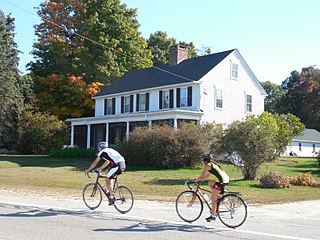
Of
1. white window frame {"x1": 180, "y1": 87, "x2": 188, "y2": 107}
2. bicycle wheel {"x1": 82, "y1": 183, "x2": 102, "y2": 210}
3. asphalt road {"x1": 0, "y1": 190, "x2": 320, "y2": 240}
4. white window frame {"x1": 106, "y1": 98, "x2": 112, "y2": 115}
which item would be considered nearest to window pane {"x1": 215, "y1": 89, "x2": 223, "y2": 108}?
white window frame {"x1": 180, "y1": 87, "x2": 188, "y2": 107}

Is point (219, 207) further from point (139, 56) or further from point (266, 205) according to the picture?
point (139, 56)

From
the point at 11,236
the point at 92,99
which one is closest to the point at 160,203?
the point at 11,236

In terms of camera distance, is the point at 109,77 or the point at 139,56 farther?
the point at 139,56

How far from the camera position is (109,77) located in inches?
1829

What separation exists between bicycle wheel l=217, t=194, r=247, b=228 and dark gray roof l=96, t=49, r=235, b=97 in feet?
82.6

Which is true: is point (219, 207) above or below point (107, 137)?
below

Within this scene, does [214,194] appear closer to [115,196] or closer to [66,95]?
[115,196]

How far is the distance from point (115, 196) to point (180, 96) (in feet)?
79.7

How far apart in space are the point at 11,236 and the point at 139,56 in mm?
42576

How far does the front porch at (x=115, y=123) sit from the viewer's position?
109ft

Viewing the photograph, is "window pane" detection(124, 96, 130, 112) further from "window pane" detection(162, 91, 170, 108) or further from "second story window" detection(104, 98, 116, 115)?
"window pane" detection(162, 91, 170, 108)

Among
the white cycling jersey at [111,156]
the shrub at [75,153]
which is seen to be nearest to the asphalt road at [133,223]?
the white cycling jersey at [111,156]

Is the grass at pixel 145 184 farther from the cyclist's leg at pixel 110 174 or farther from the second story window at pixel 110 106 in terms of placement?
the second story window at pixel 110 106

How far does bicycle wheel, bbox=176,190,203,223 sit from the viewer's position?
1081cm
